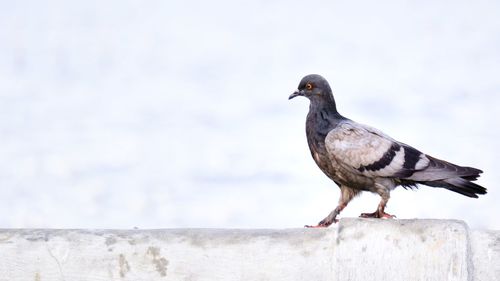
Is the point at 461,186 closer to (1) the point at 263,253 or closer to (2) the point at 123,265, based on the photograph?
(1) the point at 263,253

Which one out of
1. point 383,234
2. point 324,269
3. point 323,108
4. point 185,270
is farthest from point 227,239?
point 323,108

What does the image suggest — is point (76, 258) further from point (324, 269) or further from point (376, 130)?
point (376, 130)

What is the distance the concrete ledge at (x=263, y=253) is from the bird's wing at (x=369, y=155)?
48.5 inches

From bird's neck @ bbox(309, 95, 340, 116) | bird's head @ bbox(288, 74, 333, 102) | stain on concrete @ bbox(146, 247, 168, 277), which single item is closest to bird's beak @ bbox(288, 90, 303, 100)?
bird's head @ bbox(288, 74, 333, 102)

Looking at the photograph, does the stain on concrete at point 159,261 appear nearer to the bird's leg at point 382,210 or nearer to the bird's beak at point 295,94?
the bird's leg at point 382,210

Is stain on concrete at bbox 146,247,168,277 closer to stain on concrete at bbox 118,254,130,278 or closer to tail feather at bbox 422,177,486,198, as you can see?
stain on concrete at bbox 118,254,130,278

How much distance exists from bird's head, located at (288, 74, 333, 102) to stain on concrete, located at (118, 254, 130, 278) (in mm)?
2536

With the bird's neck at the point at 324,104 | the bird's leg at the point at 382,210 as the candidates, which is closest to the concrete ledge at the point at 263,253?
the bird's leg at the point at 382,210

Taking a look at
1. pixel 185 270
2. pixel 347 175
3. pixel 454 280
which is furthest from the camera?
pixel 347 175

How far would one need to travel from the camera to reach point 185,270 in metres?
5.17

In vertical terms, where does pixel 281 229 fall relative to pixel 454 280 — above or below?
above

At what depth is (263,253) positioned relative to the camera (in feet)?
16.8

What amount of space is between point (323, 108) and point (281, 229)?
1849 mm

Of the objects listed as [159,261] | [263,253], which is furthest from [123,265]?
[263,253]
